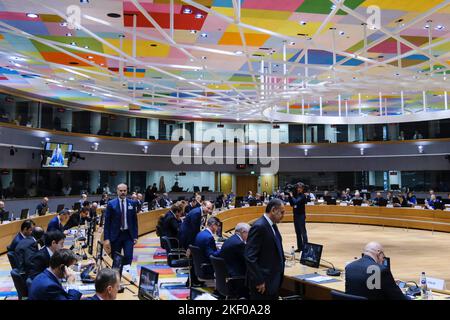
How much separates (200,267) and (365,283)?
110 inches

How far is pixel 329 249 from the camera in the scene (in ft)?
40.3

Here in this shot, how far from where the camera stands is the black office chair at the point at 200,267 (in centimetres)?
606

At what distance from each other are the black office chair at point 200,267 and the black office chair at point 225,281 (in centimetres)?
90

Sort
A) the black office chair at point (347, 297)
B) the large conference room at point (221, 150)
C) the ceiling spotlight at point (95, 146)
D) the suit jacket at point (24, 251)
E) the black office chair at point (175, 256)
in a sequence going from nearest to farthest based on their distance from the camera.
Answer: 1. the black office chair at point (347, 297)
2. the large conference room at point (221, 150)
3. the suit jacket at point (24, 251)
4. the black office chair at point (175, 256)
5. the ceiling spotlight at point (95, 146)

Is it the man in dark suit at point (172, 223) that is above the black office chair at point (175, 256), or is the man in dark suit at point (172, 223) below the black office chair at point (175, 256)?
above

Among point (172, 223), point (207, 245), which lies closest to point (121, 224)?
point (207, 245)

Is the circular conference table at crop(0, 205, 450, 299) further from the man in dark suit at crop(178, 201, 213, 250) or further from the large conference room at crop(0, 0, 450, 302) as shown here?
the man in dark suit at crop(178, 201, 213, 250)

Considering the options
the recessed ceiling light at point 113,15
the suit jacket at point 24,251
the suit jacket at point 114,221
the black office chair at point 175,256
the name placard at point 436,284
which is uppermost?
the recessed ceiling light at point 113,15

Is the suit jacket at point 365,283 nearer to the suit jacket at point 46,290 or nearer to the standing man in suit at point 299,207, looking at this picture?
the suit jacket at point 46,290

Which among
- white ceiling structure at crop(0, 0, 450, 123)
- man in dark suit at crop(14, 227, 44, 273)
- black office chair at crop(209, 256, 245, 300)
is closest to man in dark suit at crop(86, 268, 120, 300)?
black office chair at crop(209, 256, 245, 300)

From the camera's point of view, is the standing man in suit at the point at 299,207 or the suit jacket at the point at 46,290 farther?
the standing man in suit at the point at 299,207

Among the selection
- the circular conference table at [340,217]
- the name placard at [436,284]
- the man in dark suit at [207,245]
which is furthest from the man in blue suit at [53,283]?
the circular conference table at [340,217]

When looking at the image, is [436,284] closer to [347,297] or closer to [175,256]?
[347,297]
